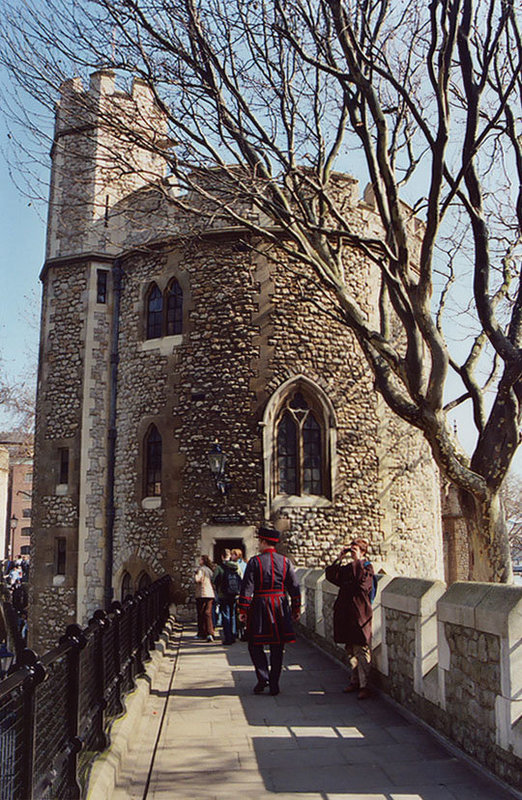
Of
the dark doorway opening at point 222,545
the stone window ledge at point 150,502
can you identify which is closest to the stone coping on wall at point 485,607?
the dark doorway opening at point 222,545

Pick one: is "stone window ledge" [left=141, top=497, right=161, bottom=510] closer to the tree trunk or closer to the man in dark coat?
the tree trunk

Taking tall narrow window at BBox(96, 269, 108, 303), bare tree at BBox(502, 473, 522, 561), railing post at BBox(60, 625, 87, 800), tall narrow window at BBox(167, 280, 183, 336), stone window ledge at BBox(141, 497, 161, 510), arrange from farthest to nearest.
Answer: bare tree at BBox(502, 473, 522, 561), tall narrow window at BBox(96, 269, 108, 303), tall narrow window at BBox(167, 280, 183, 336), stone window ledge at BBox(141, 497, 161, 510), railing post at BBox(60, 625, 87, 800)

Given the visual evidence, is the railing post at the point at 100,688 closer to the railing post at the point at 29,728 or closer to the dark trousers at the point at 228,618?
the railing post at the point at 29,728

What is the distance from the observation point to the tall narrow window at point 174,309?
1647cm

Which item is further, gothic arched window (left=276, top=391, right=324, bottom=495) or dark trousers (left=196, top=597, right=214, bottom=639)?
gothic arched window (left=276, top=391, right=324, bottom=495)

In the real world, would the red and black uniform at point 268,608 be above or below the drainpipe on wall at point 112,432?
below

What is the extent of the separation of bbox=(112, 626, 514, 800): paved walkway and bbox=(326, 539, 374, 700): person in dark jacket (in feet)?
0.82

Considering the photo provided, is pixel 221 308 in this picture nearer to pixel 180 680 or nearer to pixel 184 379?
pixel 184 379

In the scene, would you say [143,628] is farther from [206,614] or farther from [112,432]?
[112,432]

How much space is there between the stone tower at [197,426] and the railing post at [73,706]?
1094cm

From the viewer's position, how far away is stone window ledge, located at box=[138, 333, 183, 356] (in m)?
Answer: 16.1

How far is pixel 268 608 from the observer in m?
7.38

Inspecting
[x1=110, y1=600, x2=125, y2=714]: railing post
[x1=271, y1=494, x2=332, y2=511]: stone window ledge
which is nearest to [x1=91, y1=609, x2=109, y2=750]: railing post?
[x1=110, y1=600, x2=125, y2=714]: railing post

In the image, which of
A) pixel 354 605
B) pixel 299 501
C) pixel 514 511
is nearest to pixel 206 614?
pixel 299 501
